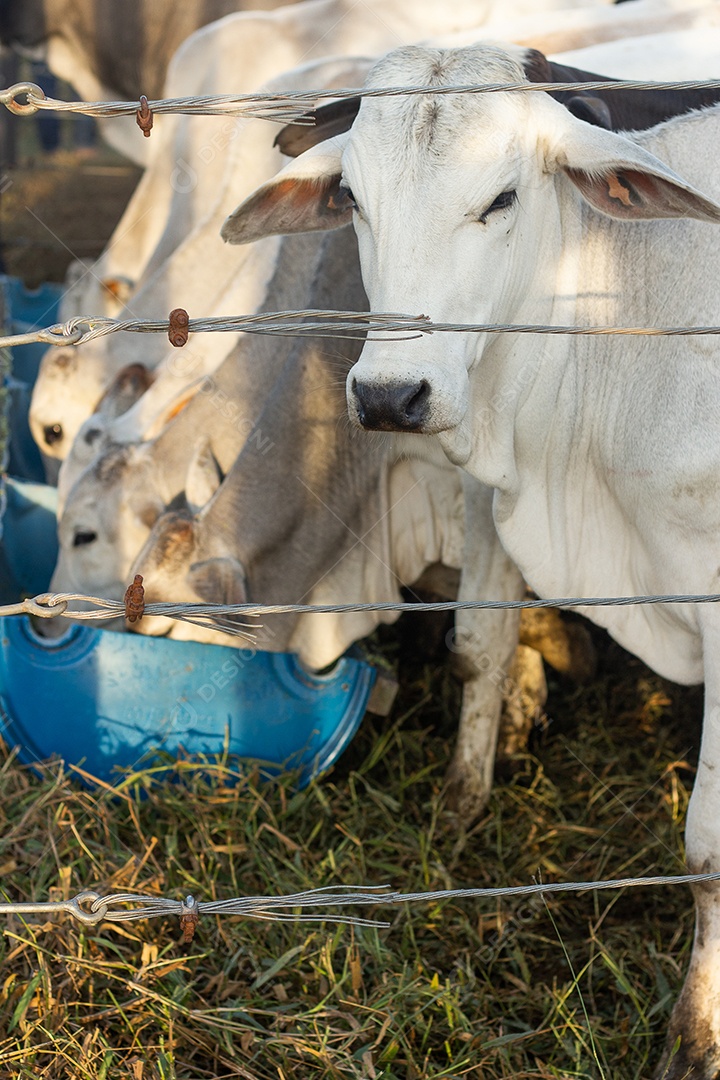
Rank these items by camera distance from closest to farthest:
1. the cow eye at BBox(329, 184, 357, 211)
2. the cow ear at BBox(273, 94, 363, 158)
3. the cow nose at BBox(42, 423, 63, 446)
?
the cow eye at BBox(329, 184, 357, 211)
the cow ear at BBox(273, 94, 363, 158)
the cow nose at BBox(42, 423, 63, 446)

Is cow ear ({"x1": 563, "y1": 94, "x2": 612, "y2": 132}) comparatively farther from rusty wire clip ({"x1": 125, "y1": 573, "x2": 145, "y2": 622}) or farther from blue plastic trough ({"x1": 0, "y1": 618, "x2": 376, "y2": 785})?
blue plastic trough ({"x1": 0, "y1": 618, "x2": 376, "y2": 785})

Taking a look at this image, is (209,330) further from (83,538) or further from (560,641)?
(560,641)

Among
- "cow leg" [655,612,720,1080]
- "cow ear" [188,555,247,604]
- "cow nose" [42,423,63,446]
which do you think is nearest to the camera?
"cow leg" [655,612,720,1080]

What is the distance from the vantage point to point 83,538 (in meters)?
3.27

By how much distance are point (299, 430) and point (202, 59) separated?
2.72m

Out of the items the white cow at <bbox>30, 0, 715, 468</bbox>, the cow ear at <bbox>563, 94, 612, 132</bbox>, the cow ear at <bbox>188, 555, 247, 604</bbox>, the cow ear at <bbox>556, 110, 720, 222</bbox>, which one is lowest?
the cow ear at <bbox>188, 555, 247, 604</bbox>

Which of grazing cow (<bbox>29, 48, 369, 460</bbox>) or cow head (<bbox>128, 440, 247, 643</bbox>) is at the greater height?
grazing cow (<bbox>29, 48, 369, 460</bbox>)

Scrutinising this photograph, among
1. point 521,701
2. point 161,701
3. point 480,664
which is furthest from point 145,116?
point 521,701

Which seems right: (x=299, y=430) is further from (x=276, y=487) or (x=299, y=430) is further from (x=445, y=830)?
(x=445, y=830)

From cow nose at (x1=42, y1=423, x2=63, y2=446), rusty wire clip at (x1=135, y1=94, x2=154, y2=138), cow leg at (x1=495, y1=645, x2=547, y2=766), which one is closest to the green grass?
cow leg at (x1=495, y1=645, x2=547, y2=766)

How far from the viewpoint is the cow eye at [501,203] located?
1.99 metres

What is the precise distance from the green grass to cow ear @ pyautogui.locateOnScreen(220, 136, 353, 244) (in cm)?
130

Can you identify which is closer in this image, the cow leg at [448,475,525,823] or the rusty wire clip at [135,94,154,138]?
the rusty wire clip at [135,94,154,138]

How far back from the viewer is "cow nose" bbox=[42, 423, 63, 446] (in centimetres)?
427
